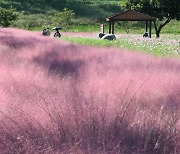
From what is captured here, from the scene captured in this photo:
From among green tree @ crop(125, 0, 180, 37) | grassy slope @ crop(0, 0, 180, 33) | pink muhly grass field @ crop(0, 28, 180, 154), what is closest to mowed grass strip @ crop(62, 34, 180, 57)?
pink muhly grass field @ crop(0, 28, 180, 154)

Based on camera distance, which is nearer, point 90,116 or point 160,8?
point 90,116

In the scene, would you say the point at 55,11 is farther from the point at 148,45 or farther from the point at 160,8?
the point at 148,45

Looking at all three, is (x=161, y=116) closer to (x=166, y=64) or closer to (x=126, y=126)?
(x=126, y=126)

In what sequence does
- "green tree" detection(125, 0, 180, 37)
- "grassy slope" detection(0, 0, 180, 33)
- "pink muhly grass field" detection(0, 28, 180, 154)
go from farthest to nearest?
"grassy slope" detection(0, 0, 180, 33)
"green tree" detection(125, 0, 180, 37)
"pink muhly grass field" detection(0, 28, 180, 154)

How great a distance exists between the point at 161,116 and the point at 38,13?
276ft

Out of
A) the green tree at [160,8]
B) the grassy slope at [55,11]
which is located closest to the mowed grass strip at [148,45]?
the green tree at [160,8]

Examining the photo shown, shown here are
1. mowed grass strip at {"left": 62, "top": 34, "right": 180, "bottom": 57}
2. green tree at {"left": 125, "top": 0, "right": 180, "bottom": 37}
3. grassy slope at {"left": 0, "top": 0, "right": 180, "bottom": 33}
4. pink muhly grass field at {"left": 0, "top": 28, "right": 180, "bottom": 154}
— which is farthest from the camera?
grassy slope at {"left": 0, "top": 0, "right": 180, "bottom": 33}

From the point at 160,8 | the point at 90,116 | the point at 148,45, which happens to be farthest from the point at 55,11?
the point at 90,116

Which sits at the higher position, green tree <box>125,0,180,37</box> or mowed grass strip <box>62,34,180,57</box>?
green tree <box>125,0,180,37</box>

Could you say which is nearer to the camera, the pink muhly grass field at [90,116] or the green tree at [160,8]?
the pink muhly grass field at [90,116]

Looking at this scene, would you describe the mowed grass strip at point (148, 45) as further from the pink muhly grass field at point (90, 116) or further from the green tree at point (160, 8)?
the green tree at point (160, 8)

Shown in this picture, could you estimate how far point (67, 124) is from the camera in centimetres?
335

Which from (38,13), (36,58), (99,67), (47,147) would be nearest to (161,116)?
Answer: (47,147)

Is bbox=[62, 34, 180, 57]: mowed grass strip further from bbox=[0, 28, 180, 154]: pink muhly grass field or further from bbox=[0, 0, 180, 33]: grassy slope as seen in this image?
bbox=[0, 0, 180, 33]: grassy slope
